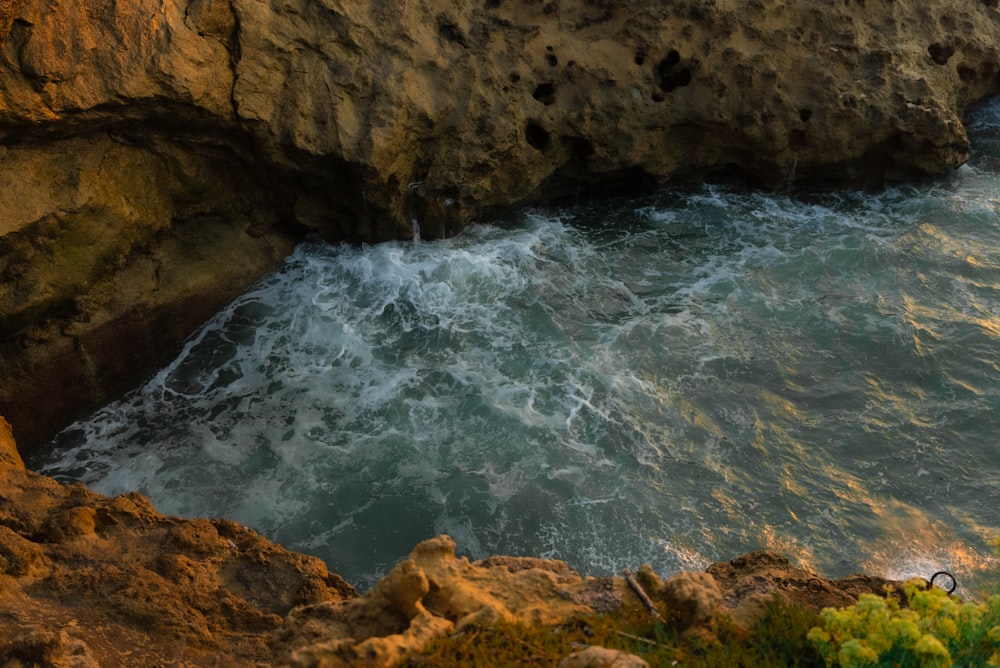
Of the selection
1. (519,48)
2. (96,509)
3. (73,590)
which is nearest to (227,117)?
(519,48)

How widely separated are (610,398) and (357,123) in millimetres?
3920

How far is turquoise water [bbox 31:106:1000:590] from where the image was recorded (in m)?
6.92

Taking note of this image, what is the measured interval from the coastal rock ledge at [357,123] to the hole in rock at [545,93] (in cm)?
2

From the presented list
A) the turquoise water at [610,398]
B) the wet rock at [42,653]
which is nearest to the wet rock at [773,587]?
the turquoise water at [610,398]

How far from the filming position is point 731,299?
9.31m

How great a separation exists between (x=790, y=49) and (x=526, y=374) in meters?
5.54

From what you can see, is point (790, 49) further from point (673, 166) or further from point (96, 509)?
point (96, 509)

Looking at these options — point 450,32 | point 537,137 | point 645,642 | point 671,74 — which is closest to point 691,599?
point 645,642

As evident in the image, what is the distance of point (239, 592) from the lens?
5.31 metres

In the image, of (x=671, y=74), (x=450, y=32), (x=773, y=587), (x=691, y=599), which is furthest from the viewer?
(x=671, y=74)

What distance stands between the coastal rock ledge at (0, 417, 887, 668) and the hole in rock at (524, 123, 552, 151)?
595 centimetres

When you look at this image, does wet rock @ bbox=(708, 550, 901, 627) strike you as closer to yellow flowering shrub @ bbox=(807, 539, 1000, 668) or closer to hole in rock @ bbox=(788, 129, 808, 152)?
yellow flowering shrub @ bbox=(807, 539, 1000, 668)

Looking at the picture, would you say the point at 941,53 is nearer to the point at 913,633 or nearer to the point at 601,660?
the point at 913,633

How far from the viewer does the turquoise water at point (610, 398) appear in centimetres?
692
